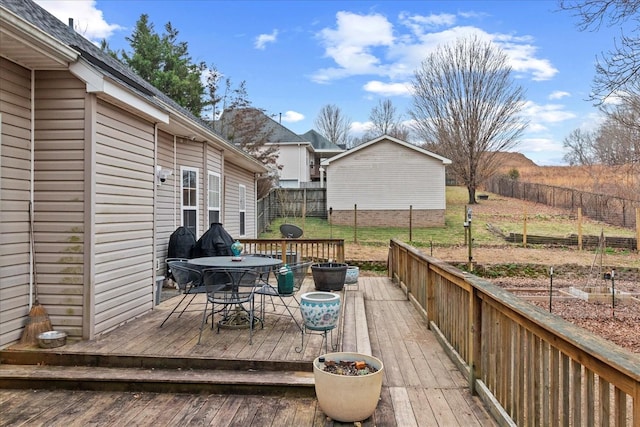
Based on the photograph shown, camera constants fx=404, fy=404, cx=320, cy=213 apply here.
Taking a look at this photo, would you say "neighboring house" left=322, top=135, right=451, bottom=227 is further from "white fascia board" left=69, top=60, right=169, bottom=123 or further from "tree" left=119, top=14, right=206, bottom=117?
"white fascia board" left=69, top=60, right=169, bottom=123

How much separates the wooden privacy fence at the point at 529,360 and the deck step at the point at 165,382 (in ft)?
4.44

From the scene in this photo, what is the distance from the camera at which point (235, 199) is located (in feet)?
34.0

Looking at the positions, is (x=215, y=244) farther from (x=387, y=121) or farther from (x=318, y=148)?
(x=387, y=121)

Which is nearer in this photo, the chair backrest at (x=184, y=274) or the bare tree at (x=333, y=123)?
the chair backrest at (x=184, y=274)

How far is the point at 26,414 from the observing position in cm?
277

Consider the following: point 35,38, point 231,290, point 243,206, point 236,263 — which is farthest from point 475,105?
point 35,38

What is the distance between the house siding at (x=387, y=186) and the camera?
19409 mm

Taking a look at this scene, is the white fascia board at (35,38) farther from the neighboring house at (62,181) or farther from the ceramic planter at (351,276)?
the ceramic planter at (351,276)

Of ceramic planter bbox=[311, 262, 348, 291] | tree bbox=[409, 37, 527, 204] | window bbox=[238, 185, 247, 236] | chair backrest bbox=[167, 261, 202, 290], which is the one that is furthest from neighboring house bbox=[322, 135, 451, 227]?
chair backrest bbox=[167, 261, 202, 290]

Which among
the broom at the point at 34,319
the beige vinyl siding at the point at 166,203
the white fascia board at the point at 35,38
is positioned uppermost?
the white fascia board at the point at 35,38

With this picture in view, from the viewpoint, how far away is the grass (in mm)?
15430

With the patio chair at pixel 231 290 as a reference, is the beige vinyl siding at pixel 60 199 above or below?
above

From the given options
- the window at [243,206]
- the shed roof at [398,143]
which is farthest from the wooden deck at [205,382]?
the shed roof at [398,143]

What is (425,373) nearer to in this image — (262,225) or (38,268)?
(38,268)
